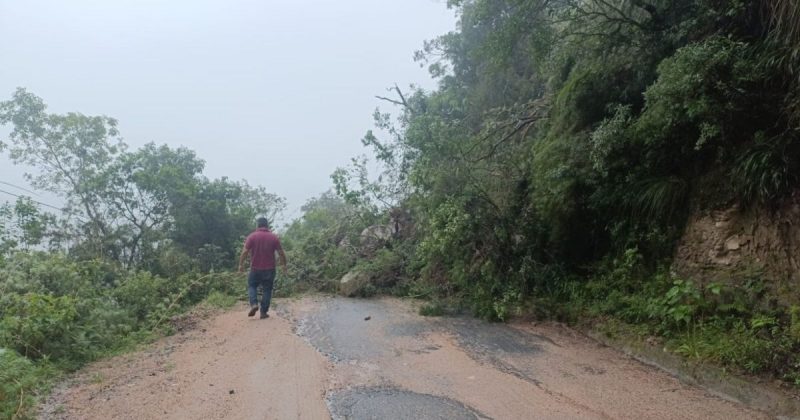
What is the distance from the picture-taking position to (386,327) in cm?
777

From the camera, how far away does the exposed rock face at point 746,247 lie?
523 centimetres

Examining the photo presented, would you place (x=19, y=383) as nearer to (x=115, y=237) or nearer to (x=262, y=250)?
(x=262, y=250)

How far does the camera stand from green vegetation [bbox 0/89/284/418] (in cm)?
816

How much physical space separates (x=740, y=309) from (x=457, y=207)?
15.0 ft

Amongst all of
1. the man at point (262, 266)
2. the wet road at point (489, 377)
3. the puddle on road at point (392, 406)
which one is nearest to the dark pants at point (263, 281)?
the man at point (262, 266)

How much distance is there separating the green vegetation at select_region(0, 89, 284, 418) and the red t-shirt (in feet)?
5.92

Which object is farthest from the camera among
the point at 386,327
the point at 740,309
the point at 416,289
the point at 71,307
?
the point at 416,289

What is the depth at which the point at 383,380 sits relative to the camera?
506cm

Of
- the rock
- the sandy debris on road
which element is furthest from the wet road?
the rock

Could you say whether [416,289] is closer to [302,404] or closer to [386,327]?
[386,327]

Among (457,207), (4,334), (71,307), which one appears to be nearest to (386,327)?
(457,207)

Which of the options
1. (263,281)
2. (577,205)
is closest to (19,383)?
(263,281)

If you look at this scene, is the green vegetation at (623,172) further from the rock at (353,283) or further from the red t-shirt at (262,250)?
the red t-shirt at (262,250)

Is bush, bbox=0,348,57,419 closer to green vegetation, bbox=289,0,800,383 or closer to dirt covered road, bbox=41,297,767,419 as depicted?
dirt covered road, bbox=41,297,767,419
